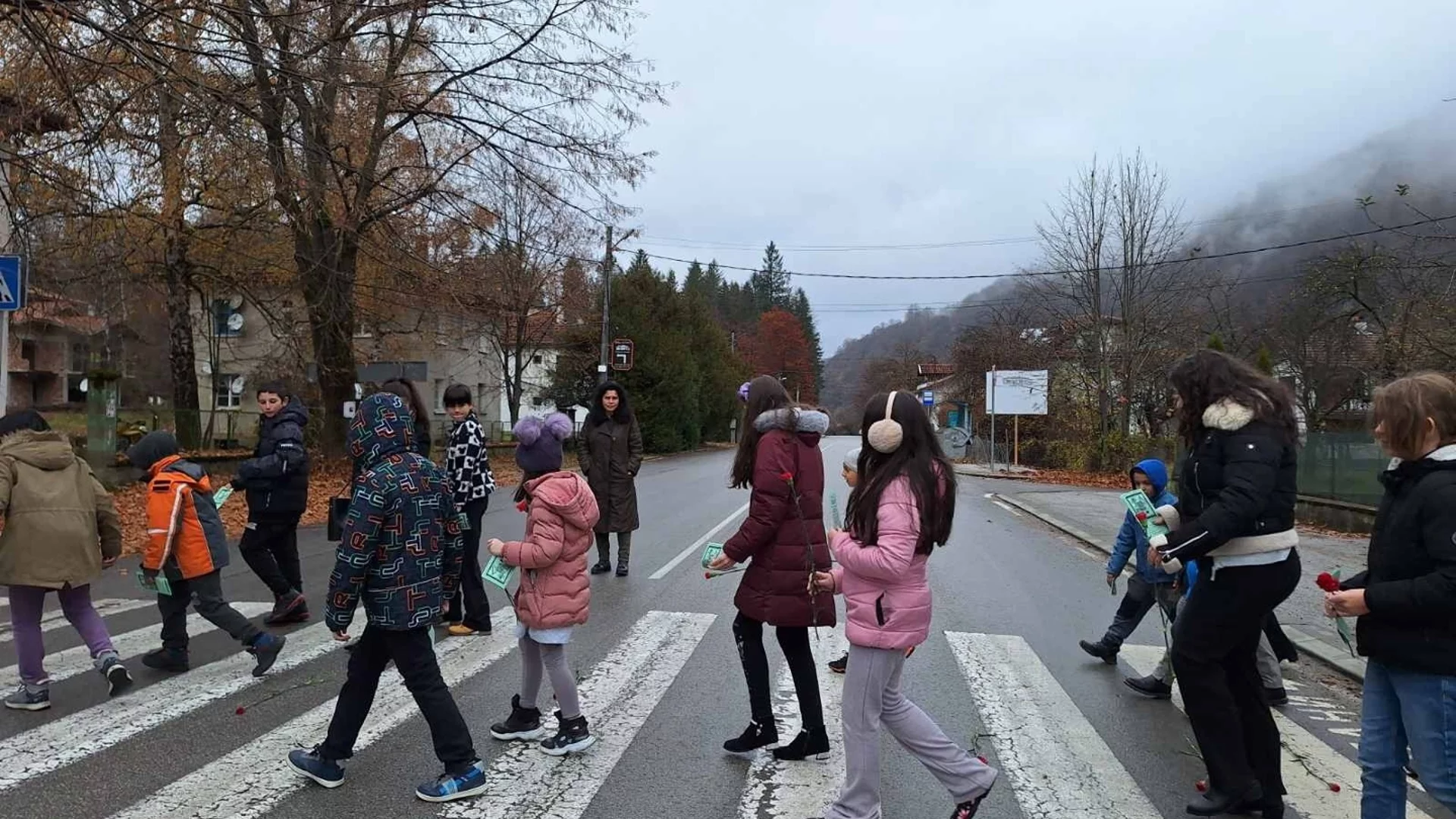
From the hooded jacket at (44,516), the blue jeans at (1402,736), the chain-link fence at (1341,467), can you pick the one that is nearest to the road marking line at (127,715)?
the hooded jacket at (44,516)

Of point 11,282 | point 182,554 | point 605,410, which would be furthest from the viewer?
point 605,410

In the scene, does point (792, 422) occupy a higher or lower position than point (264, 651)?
higher

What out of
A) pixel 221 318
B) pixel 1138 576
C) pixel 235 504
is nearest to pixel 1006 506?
pixel 1138 576

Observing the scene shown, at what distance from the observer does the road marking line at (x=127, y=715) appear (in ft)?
13.8

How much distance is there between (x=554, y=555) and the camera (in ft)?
14.0

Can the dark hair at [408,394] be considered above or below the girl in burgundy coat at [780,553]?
above

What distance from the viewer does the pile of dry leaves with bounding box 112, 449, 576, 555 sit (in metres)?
12.0

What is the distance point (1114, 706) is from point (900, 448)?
9.73ft

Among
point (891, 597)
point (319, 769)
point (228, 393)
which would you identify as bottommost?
point (319, 769)

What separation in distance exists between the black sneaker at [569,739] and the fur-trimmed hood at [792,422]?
171 cm

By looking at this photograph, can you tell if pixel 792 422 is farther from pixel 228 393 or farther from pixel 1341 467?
pixel 228 393

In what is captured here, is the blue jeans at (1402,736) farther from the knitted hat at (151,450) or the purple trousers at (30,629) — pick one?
the knitted hat at (151,450)

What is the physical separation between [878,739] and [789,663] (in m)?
0.85

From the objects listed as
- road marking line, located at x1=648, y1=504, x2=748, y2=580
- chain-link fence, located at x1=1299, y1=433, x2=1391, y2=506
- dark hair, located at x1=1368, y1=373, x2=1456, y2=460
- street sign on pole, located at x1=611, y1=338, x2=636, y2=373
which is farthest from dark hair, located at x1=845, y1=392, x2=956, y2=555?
street sign on pole, located at x1=611, y1=338, x2=636, y2=373
